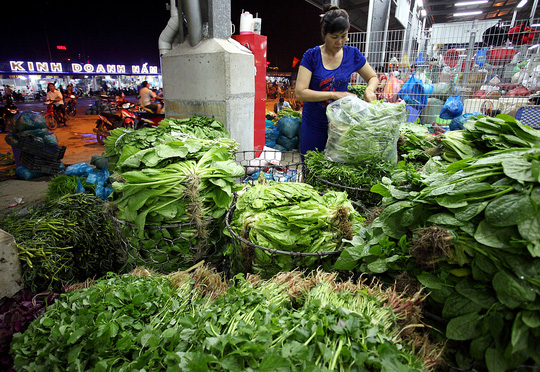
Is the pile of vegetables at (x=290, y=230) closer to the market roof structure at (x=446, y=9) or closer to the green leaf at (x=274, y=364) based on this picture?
the green leaf at (x=274, y=364)

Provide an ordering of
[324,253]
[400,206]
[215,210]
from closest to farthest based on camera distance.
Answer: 1. [400,206]
2. [324,253]
3. [215,210]

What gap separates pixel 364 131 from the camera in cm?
222

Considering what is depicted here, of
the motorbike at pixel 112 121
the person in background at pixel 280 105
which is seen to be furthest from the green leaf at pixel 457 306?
the person in background at pixel 280 105

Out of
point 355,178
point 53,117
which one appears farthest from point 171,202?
point 53,117

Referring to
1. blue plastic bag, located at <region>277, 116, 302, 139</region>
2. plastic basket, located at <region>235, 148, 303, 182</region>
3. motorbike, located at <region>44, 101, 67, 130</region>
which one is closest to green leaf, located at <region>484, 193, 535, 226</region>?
plastic basket, located at <region>235, 148, 303, 182</region>

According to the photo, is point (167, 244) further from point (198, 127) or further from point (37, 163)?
point (37, 163)

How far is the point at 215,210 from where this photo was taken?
1.93 metres

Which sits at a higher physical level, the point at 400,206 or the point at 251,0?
the point at 251,0

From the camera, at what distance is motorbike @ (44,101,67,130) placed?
11.9m

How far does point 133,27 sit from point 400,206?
23566 mm

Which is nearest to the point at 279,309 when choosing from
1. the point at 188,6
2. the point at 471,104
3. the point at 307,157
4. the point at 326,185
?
the point at 326,185

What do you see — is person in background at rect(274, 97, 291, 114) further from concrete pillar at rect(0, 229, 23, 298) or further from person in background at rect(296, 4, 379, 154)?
concrete pillar at rect(0, 229, 23, 298)

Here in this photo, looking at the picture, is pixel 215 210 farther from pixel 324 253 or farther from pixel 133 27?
pixel 133 27

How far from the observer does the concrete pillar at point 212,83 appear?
152 inches
